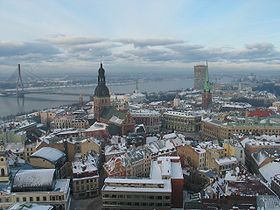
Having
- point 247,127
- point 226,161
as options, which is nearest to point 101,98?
point 247,127

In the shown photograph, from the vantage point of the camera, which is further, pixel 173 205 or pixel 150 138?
pixel 150 138

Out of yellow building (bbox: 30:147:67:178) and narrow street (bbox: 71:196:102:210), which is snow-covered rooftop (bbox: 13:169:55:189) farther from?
yellow building (bbox: 30:147:67:178)

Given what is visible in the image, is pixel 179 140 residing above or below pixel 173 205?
above

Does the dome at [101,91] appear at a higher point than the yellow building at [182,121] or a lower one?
higher

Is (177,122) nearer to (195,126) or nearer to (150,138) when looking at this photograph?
(195,126)

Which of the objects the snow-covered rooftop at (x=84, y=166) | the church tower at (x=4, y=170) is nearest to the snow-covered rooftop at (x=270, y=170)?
the snow-covered rooftop at (x=84, y=166)

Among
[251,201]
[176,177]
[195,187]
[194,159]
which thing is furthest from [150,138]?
[251,201]

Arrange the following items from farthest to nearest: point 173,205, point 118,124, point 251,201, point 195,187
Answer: point 118,124
point 195,187
point 173,205
point 251,201

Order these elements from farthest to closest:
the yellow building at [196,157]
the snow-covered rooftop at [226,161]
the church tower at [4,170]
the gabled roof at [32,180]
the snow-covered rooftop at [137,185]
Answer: the yellow building at [196,157], the snow-covered rooftop at [226,161], the church tower at [4,170], the gabled roof at [32,180], the snow-covered rooftop at [137,185]

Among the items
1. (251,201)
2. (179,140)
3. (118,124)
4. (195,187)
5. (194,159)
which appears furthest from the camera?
(118,124)

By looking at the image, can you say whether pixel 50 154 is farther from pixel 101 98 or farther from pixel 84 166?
pixel 101 98

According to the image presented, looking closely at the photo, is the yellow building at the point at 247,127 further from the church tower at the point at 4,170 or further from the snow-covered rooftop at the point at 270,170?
the church tower at the point at 4,170
